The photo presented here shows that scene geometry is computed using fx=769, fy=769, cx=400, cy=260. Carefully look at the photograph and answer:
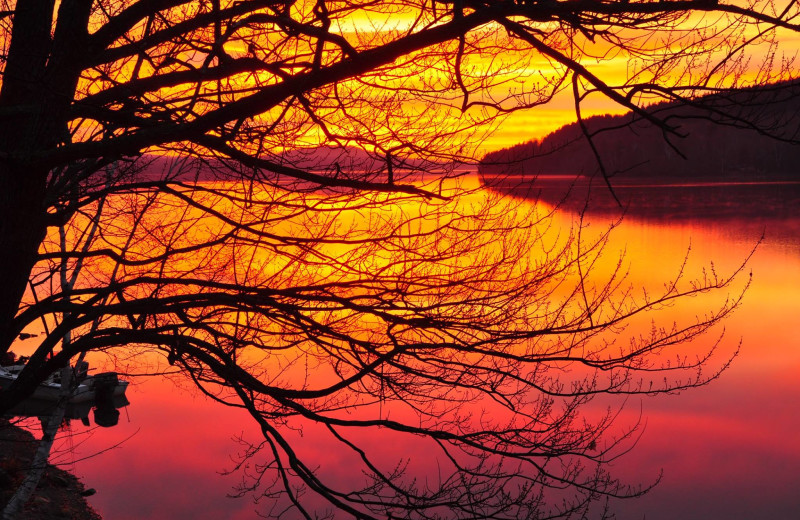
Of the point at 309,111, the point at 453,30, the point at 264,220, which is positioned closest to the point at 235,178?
the point at 264,220

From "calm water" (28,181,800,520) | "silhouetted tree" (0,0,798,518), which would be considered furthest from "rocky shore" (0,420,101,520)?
"silhouetted tree" (0,0,798,518)

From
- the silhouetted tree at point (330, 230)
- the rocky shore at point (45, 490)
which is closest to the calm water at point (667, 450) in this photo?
the rocky shore at point (45, 490)

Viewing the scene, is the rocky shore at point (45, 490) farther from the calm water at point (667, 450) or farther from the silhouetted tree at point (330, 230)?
the silhouetted tree at point (330, 230)

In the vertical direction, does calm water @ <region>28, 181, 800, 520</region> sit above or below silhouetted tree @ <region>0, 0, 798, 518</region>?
below

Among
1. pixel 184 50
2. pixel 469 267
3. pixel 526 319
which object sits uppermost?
pixel 184 50

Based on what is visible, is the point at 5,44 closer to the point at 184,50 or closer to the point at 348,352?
the point at 184,50

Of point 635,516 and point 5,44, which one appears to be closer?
point 5,44

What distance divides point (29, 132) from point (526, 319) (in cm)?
420

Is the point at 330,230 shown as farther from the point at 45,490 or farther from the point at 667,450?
the point at 667,450

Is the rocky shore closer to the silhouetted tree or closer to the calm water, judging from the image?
the calm water

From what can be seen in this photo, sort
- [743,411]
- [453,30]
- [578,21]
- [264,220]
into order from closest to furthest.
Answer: [453,30], [578,21], [264,220], [743,411]

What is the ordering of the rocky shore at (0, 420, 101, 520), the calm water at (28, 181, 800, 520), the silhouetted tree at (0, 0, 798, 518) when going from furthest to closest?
the calm water at (28, 181, 800, 520) → the rocky shore at (0, 420, 101, 520) → the silhouetted tree at (0, 0, 798, 518)

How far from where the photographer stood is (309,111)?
20.1ft

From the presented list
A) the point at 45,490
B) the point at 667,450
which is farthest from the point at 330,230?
the point at 667,450
